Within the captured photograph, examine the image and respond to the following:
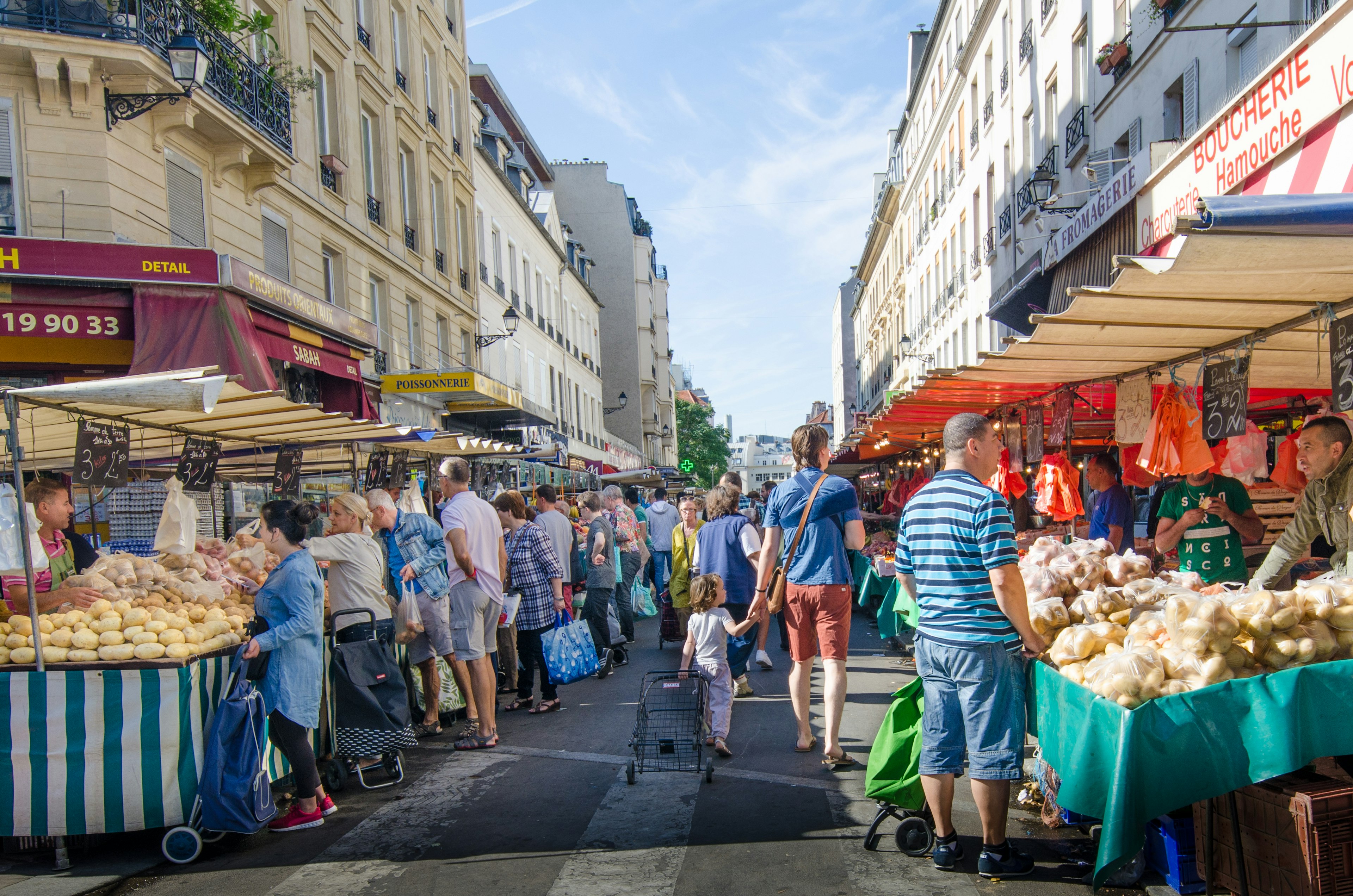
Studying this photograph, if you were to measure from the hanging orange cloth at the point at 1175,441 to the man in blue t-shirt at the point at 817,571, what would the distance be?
6.98 feet

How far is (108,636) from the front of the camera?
4.79m

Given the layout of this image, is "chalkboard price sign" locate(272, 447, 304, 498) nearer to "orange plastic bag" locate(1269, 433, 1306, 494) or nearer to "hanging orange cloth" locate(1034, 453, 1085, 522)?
"hanging orange cloth" locate(1034, 453, 1085, 522)

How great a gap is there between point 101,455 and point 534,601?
10.6 feet

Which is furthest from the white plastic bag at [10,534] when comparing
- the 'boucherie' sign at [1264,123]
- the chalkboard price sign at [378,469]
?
the 'boucherie' sign at [1264,123]

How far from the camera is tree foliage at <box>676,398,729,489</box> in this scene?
3137 inches

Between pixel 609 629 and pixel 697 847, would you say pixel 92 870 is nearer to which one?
pixel 697 847

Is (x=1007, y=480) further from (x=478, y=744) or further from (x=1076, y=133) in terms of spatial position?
(x=1076, y=133)

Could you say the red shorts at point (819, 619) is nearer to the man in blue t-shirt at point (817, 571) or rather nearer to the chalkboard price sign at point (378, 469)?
the man in blue t-shirt at point (817, 571)

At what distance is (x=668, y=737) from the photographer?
590 cm

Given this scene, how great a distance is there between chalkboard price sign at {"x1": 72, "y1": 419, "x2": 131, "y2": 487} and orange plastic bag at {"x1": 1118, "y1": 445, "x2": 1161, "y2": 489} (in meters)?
7.44

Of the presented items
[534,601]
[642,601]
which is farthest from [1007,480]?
[642,601]

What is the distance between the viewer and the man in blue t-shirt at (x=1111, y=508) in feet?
22.9

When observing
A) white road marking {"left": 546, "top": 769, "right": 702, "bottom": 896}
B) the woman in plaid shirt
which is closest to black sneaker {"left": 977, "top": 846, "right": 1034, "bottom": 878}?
white road marking {"left": 546, "top": 769, "right": 702, "bottom": 896}

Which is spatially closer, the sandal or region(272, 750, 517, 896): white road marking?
region(272, 750, 517, 896): white road marking
